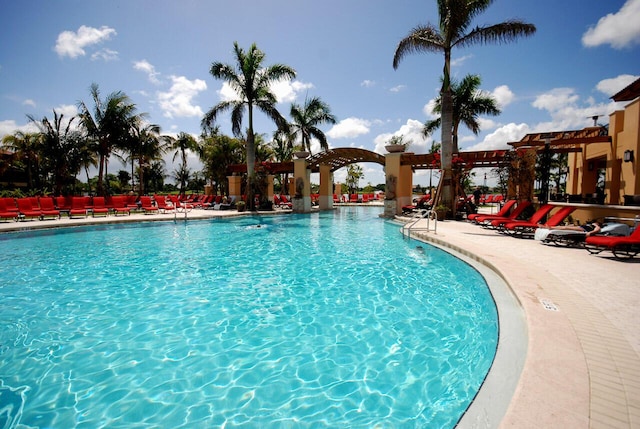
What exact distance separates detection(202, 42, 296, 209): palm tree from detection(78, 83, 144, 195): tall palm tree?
6882 mm

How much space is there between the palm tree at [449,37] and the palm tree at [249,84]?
8.85m

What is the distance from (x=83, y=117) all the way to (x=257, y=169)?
12720 millimetres

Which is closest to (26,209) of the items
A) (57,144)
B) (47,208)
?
(47,208)

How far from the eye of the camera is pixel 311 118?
26938mm

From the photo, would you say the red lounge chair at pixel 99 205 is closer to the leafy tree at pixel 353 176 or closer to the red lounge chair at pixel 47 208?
the red lounge chair at pixel 47 208

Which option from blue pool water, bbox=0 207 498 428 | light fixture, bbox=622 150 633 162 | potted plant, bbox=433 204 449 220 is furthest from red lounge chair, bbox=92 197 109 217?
light fixture, bbox=622 150 633 162

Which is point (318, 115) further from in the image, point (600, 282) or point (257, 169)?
point (600, 282)

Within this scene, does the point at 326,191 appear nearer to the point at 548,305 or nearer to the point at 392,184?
the point at 392,184

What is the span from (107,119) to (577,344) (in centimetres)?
2755

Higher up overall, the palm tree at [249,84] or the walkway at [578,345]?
the palm tree at [249,84]

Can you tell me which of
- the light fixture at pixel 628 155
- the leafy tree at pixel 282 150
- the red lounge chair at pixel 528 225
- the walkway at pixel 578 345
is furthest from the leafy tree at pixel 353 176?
the walkway at pixel 578 345

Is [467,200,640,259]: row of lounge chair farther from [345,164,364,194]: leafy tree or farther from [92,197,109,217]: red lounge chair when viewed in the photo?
[345,164,364,194]: leafy tree

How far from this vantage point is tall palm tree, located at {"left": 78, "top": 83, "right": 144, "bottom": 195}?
72.1 ft

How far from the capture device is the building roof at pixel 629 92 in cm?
1358
